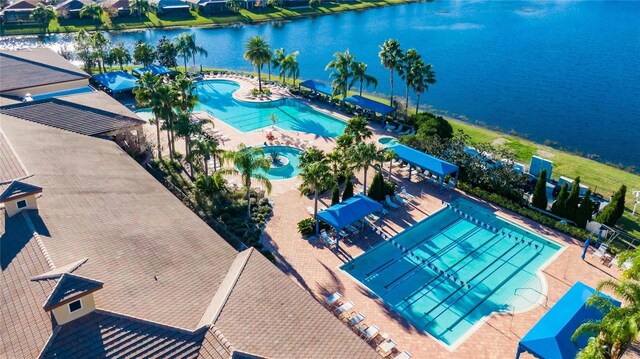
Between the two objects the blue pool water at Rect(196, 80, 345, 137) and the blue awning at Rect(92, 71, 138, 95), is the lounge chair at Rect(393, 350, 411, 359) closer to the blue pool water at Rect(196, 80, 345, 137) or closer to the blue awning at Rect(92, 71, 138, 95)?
the blue pool water at Rect(196, 80, 345, 137)

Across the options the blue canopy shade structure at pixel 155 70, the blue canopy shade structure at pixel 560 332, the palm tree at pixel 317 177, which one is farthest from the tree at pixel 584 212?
the blue canopy shade structure at pixel 155 70

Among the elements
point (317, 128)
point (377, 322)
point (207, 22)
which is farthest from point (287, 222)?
point (207, 22)

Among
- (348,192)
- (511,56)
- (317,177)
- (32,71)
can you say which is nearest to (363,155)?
(348,192)

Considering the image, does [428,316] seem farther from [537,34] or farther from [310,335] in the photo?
[537,34]

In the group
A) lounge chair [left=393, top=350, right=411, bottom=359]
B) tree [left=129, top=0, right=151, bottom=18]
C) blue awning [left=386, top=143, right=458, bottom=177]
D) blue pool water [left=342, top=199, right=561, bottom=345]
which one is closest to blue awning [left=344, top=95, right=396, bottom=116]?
blue awning [left=386, top=143, right=458, bottom=177]

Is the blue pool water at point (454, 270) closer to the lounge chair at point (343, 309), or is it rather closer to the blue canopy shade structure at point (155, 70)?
the lounge chair at point (343, 309)

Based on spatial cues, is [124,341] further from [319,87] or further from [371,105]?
[319,87]
